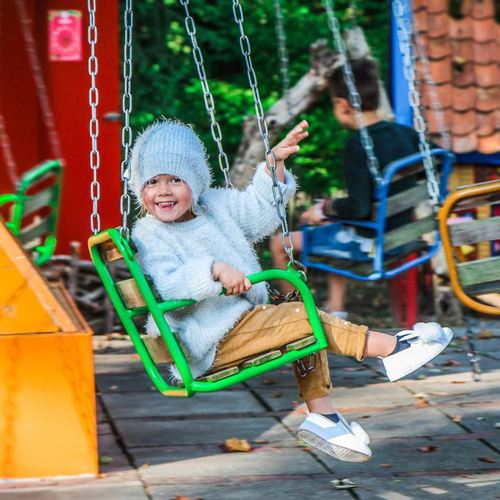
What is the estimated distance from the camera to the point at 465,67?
32.0 ft

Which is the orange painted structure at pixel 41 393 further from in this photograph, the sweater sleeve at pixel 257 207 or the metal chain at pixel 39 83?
the metal chain at pixel 39 83

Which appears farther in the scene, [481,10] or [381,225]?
[481,10]

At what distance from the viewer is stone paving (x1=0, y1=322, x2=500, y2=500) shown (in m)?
5.21

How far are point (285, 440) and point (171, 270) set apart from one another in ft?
5.04

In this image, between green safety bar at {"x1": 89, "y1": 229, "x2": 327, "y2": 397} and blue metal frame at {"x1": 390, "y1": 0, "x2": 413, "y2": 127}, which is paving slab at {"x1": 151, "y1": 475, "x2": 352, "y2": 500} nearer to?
green safety bar at {"x1": 89, "y1": 229, "x2": 327, "y2": 397}

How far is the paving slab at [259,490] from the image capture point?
5.09 m

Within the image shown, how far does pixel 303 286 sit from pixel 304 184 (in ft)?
28.1

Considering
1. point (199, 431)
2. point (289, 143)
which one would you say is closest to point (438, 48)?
point (199, 431)

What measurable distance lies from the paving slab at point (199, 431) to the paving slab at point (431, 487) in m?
0.75

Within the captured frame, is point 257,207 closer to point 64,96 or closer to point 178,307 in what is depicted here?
point 178,307

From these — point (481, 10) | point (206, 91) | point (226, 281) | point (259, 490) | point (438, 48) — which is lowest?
point (259, 490)

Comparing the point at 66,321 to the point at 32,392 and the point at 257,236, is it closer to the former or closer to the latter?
the point at 32,392

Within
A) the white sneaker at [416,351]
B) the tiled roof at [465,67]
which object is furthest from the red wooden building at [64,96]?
the white sneaker at [416,351]

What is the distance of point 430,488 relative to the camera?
17.1 ft
